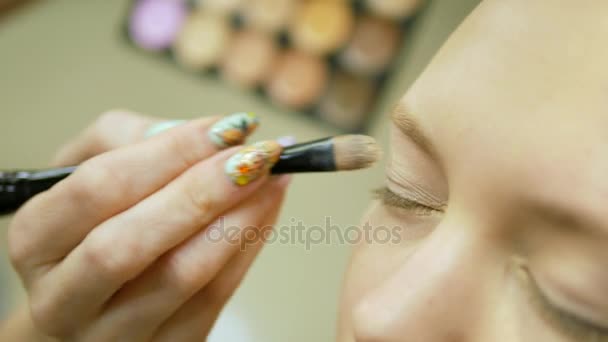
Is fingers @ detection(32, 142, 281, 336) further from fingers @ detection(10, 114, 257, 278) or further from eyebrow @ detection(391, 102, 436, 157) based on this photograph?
eyebrow @ detection(391, 102, 436, 157)

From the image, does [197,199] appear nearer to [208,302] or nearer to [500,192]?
[208,302]

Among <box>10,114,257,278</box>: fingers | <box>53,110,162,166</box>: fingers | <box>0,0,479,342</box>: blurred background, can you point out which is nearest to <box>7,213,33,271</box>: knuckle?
<box>10,114,257,278</box>: fingers

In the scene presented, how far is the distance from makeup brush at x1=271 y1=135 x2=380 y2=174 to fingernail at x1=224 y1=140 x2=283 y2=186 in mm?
24

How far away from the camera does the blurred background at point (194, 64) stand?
3.37ft

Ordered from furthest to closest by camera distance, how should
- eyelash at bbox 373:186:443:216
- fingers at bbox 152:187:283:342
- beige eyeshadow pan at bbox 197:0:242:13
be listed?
beige eyeshadow pan at bbox 197:0:242:13 → fingers at bbox 152:187:283:342 → eyelash at bbox 373:186:443:216

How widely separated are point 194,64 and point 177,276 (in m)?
0.84

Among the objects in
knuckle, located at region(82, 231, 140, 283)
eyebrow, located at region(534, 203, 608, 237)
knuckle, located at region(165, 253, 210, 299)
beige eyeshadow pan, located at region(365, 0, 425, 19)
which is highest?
beige eyeshadow pan, located at region(365, 0, 425, 19)

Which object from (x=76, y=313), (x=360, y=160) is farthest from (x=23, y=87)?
(x=360, y=160)

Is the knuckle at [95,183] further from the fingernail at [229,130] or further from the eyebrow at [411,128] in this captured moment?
the eyebrow at [411,128]

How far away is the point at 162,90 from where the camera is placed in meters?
1.25

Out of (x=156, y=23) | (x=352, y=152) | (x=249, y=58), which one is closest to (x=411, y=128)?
(x=352, y=152)

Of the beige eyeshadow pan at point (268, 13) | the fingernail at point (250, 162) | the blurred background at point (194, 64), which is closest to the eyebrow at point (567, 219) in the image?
the fingernail at point (250, 162)

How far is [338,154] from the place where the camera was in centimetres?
45

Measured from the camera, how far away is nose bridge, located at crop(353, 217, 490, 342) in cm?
36
